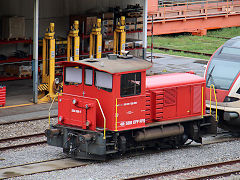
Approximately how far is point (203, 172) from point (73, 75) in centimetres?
404

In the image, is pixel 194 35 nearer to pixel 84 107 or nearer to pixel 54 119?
pixel 54 119

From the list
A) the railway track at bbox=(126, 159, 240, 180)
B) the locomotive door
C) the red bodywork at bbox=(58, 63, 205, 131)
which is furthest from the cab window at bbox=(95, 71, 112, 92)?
the locomotive door

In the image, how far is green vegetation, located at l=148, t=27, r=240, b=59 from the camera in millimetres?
37531

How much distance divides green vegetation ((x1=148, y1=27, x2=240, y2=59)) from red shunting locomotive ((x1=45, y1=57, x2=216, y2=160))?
20.3m

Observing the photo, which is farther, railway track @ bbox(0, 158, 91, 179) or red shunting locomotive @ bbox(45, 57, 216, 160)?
→ red shunting locomotive @ bbox(45, 57, 216, 160)

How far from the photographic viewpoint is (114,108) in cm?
1290

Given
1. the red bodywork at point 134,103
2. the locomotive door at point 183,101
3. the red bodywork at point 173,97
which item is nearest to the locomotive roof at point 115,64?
the red bodywork at point 134,103

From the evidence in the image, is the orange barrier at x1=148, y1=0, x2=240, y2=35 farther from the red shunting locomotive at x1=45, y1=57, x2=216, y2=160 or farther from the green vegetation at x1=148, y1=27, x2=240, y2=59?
the red shunting locomotive at x1=45, y1=57, x2=216, y2=160

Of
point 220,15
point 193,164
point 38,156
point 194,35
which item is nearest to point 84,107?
point 38,156

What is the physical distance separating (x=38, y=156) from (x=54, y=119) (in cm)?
470

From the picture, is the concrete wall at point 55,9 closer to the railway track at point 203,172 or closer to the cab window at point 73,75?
the cab window at point 73,75

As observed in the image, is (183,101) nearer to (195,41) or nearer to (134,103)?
(134,103)

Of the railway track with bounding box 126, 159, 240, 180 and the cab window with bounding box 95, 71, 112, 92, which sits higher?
the cab window with bounding box 95, 71, 112, 92

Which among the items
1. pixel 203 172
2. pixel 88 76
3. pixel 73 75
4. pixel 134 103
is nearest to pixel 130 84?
pixel 134 103
